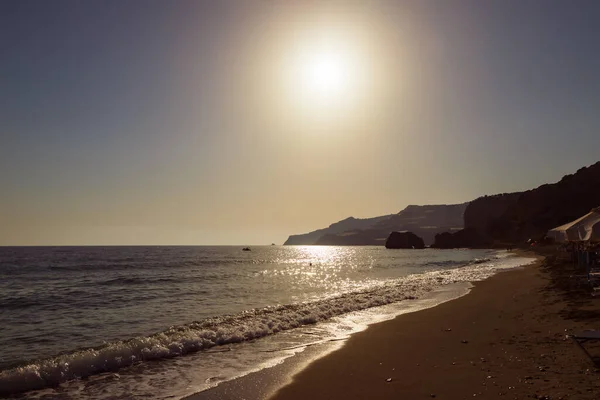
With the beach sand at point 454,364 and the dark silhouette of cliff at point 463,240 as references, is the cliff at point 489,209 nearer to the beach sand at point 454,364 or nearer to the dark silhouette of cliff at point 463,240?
the dark silhouette of cliff at point 463,240

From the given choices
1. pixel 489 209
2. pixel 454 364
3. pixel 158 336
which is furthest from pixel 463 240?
pixel 454 364

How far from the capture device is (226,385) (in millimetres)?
9586

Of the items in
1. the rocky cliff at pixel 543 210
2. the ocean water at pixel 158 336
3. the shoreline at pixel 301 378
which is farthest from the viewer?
the rocky cliff at pixel 543 210

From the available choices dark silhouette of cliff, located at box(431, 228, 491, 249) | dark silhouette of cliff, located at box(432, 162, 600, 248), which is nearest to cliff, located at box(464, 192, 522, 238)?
dark silhouette of cliff, located at box(431, 228, 491, 249)

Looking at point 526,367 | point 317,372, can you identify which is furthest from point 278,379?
point 526,367

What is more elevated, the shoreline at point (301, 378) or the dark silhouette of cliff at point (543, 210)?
the dark silhouette of cliff at point (543, 210)

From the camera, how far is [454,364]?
9.89 metres

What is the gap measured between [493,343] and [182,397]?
8.61 m

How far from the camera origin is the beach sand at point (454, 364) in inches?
311

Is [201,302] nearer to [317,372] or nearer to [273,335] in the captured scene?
[273,335]

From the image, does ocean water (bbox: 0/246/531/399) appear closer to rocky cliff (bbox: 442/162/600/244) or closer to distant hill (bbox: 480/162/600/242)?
rocky cliff (bbox: 442/162/600/244)

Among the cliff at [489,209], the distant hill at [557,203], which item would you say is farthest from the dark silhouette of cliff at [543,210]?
the cliff at [489,209]

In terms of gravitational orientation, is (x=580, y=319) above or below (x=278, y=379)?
above

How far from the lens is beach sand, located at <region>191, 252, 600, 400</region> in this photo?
25.9 ft
